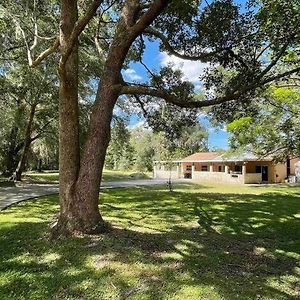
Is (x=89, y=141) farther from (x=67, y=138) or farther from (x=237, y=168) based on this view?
(x=237, y=168)

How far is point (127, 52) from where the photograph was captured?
7125 mm

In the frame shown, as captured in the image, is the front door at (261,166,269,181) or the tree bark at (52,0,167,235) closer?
the tree bark at (52,0,167,235)

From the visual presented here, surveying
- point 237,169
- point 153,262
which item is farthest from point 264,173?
point 153,262

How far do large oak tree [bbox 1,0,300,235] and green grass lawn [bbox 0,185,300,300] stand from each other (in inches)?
32.7

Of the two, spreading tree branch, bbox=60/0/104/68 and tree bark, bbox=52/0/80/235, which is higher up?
spreading tree branch, bbox=60/0/104/68

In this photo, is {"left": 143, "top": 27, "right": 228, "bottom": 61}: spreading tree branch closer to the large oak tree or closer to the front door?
the large oak tree

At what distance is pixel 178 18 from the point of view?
8.40 metres

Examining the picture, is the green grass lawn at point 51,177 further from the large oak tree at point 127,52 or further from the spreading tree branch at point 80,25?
the spreading tree branch at point 80,25

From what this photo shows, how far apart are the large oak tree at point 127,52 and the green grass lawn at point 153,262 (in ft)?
2.72

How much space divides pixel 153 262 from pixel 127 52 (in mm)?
4145

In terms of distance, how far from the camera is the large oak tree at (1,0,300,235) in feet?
21.6

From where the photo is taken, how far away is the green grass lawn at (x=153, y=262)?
4520 mm

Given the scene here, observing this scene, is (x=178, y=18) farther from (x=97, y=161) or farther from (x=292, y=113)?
(x=292, y=113)

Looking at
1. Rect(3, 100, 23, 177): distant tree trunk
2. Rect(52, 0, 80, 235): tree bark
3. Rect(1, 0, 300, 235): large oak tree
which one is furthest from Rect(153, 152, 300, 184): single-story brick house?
Rect(52, 0, 80, 235): tree bark
